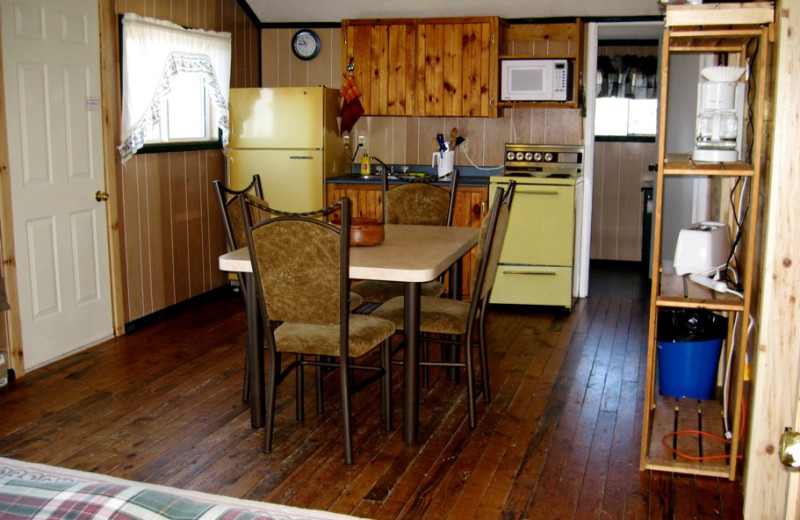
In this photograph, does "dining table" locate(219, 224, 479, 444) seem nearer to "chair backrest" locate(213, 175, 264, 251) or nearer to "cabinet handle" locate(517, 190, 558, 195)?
"chair backrest" locate(213, 175, 264, 251)

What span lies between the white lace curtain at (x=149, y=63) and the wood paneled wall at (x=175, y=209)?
0.29 feet

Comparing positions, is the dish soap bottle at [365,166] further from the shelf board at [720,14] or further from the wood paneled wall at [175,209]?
the shelf board at [720,14]

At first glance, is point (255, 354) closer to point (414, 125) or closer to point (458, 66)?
point (458, 66)

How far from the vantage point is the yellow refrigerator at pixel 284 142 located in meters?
5.84

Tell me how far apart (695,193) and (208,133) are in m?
3.32

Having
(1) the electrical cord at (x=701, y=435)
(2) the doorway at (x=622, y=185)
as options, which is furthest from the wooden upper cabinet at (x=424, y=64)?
(1) the electrical cord at (x=701, y=435)

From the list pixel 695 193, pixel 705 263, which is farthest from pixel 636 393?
pixel 695 193

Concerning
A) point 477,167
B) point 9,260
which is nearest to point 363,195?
point 477,167

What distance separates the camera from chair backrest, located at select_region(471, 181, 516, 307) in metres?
3.39

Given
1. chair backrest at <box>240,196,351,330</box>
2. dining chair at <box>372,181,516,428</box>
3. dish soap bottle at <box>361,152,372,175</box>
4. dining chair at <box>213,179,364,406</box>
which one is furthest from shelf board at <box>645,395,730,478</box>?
dish soap bottle at <box>361,152,372,175</box>

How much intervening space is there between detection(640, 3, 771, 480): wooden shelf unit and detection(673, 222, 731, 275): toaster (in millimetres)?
67

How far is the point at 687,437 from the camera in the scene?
10.7ft

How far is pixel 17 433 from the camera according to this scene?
3395 mm

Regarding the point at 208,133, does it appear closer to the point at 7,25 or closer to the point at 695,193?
the point at 7,25
